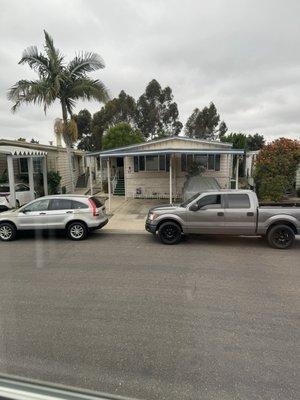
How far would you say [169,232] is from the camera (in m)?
9.31

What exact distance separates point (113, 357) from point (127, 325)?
782mm

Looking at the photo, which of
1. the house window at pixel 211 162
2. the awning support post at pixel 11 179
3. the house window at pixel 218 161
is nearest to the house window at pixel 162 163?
the house window at pixel 211 162

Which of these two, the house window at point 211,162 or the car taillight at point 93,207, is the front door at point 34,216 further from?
the house window at point 211,162

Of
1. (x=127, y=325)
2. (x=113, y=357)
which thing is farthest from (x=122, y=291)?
(x=113, y=357)

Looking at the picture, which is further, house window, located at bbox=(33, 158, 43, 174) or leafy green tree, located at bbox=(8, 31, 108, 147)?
house window, located at bbox=(33, 158, 43, 174)

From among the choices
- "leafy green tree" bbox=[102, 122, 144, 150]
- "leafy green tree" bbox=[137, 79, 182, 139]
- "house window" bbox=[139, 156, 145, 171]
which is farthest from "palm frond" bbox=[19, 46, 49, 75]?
"leafy green tree" bbox=[137, 79, 182, 139]

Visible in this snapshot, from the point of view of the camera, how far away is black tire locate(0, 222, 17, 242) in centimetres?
1009

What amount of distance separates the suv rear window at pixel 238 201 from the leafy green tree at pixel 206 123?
4234cm

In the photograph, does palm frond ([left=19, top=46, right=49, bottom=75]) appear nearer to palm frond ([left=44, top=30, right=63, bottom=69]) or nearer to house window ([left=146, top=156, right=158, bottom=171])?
palm frond ([left=44, top=30, right=63, bottom=69])

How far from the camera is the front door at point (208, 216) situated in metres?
9.12

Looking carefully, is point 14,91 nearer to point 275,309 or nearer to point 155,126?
point 275,309

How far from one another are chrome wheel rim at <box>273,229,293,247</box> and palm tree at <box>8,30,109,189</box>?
11816 mm

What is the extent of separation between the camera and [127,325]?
4.56 metres

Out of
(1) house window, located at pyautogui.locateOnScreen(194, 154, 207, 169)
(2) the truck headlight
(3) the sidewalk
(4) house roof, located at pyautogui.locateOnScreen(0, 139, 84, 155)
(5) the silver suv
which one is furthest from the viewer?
(1) house window, located at pyautogui.locateOnScreen(194, 154, 207, 169)
